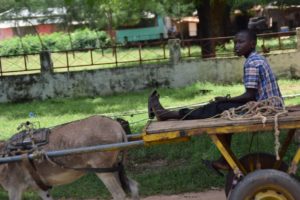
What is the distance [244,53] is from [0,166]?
2.65 m

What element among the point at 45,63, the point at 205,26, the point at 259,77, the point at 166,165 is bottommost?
the point at 166,165

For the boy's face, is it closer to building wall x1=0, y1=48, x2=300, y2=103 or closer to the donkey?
the donkey

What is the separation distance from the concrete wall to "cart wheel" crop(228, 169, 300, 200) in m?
12.6

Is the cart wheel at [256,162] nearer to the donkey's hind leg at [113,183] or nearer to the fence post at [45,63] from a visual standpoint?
the donkey's hind leg at [113,183]

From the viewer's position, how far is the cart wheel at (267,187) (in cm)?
445

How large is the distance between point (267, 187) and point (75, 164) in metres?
1.94

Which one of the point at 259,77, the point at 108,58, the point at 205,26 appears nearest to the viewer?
the point at 259,77

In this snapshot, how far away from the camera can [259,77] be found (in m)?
5.04

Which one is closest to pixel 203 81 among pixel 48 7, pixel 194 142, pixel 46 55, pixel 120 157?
pixel 46 55

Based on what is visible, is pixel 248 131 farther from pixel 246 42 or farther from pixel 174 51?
pixel 174 51

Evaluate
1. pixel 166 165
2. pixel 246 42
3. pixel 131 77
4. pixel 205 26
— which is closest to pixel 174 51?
pixel 131 77

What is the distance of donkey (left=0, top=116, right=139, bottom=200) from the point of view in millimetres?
5359

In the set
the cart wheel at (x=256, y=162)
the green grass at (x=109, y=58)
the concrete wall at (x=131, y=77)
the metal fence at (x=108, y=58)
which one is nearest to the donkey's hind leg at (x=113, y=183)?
the cart wheel at (x=256, y=162)

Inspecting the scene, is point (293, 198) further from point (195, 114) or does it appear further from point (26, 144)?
point (26, 144)
